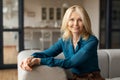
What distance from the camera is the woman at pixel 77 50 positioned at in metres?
2.01

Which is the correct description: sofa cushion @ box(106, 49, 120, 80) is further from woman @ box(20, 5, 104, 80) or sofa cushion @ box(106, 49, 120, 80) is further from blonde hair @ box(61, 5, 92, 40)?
blonde hair @ box(61, 5, 92, 40)

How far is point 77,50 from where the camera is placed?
2.13 metres

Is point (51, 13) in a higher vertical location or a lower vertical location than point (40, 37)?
higher

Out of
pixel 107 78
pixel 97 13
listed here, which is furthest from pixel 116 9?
pixel 107 78

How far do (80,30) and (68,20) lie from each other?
0.15 metres

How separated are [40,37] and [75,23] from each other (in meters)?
6.39

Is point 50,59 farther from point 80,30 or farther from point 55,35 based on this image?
point 55,35

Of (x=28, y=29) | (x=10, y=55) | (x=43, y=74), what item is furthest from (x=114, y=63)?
(x=28, y=29)

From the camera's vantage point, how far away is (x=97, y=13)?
6656 millimetres

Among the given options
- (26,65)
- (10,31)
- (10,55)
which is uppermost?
(10,31)

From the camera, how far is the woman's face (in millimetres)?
2104

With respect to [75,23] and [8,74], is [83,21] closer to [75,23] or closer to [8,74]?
A: [75,23]

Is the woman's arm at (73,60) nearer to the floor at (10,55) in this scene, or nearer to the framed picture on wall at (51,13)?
the floor at (10,55)

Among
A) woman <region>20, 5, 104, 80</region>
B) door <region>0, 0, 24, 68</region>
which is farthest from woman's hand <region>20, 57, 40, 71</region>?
door <region>0, 0, 24, 68</region>
